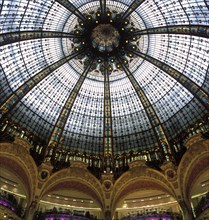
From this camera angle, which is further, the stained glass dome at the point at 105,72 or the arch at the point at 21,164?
the stained glass dome at the point at 105,72

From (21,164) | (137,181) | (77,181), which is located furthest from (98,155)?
(21,164)

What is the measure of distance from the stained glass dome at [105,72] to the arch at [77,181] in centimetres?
434

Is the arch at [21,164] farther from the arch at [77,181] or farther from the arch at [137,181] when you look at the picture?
the arch at [137,181]

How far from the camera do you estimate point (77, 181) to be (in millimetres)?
29734

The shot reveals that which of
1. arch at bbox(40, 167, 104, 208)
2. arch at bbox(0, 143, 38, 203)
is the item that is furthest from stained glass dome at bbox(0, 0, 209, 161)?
arch at bbox(40, 167, 104, 208)

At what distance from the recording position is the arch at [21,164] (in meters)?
27.3

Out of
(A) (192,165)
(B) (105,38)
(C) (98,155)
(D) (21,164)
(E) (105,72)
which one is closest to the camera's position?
(A) (192,165)

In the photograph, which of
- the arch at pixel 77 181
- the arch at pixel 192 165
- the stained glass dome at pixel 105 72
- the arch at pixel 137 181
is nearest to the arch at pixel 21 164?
the arch at pixel 77 181

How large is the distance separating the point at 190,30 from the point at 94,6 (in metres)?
12.0

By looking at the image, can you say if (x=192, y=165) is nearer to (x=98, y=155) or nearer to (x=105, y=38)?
(x=98, y=155)

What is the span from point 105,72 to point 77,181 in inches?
579

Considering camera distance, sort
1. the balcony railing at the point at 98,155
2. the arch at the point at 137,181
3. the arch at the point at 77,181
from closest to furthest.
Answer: the arch at the point at 137,181 → the balcony railing at the point at 98,155 → the arch at the point at 77,181

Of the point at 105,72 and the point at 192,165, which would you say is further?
the point at 105,72

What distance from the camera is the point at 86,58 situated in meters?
35.0
